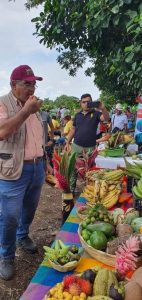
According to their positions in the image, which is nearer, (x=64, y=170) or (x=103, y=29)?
(x=64, y=170)

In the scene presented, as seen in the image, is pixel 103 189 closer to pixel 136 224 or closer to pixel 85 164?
pixel 136 224

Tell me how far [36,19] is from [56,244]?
201 inches

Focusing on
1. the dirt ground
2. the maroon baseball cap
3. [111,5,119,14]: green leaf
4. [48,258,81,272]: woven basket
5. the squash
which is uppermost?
[111,5,119,14]: green leaf

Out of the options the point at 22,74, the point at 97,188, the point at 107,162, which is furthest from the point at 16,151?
the point at 107,162

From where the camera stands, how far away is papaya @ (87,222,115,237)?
2014mm

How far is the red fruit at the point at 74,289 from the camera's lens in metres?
1.34

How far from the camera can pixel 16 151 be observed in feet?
8.97

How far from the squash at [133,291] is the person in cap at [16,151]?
1.60 m

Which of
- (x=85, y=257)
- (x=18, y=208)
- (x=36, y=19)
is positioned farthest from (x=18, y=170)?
(x=36, y=19)

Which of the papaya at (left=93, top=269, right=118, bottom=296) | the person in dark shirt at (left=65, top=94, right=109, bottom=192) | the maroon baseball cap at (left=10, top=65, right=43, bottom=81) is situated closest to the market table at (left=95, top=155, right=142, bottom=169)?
the maroon baseball cap at (left=10, top=65, right=43, bottom=81)

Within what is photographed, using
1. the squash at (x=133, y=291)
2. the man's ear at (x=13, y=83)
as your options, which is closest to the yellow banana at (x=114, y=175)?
the man's ear at (x=13, y=83)

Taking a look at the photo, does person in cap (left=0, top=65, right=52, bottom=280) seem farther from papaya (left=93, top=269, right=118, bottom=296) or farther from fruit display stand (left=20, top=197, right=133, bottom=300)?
papaya (left=93, top=269, right=118, bottom=296)

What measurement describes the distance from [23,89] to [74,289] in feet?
6.18

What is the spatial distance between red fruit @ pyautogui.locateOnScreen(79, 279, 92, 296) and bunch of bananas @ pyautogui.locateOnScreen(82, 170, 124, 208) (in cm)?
136
